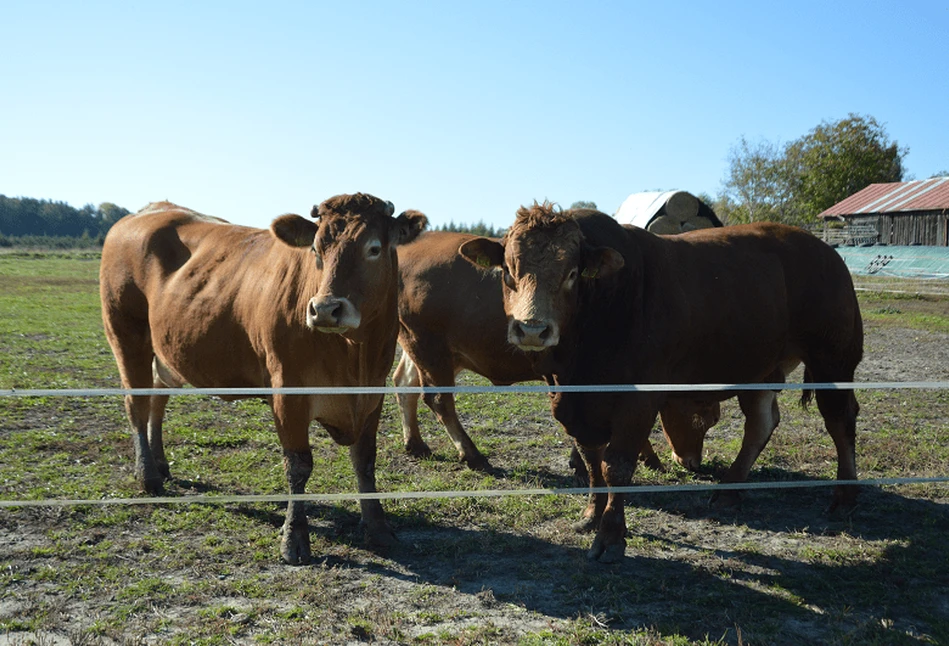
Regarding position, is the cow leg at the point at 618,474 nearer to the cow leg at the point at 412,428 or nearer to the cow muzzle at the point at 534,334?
the cow muzzle at the point at 534,334

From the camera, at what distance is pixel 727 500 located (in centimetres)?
588

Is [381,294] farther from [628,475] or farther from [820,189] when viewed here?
[820,189]

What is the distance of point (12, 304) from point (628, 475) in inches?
936

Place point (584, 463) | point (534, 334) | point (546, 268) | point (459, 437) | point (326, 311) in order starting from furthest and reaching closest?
point (459, 437) < point (584, 463) < point (546, 268) < point (326, 311) < point (534, 334)

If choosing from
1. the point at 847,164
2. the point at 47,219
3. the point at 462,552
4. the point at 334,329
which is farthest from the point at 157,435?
the point at 47,219

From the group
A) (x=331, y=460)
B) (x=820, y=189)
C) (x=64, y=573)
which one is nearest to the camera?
(x=64, y=573)

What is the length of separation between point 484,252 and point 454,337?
6.67 ft

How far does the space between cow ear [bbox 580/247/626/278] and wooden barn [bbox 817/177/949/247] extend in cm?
3340

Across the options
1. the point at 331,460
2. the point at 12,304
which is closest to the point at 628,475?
the point at 331,460

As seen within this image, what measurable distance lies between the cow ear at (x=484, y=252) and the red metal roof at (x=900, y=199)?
33651mm

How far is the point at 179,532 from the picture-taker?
5.28 meters

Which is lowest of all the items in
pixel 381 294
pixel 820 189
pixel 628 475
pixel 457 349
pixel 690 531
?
pixel 690 531

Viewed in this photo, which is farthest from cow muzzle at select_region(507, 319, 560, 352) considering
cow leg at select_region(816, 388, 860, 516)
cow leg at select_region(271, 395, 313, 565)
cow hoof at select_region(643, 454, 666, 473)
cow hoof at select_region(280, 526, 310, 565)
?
cow hoof at select_region(643, 454, 666, 473)

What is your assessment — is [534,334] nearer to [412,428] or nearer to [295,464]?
[295,464]
